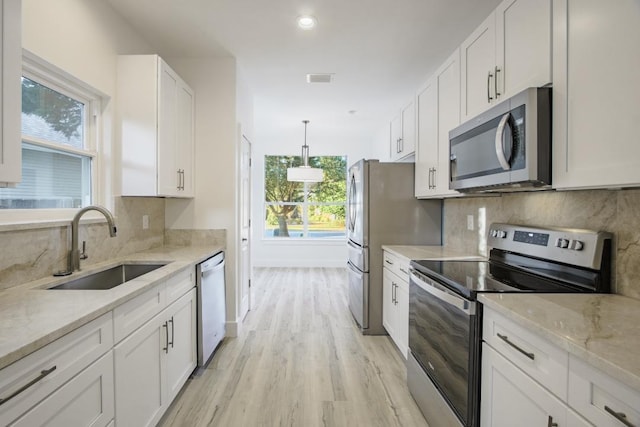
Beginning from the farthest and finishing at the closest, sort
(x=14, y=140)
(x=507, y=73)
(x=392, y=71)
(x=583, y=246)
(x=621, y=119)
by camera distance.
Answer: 1. (x=392, y=71)
2. (x=507, y=73)
3. (x=583, y=246)
4. (x=14, y=140)
5. (x=621, y=119)

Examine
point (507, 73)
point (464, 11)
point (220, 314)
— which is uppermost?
point (464, 11)

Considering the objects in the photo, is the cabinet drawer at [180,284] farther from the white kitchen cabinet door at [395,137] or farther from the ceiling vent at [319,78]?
the white kitchen cabinet door at [395,137]

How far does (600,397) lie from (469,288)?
2.14 ft

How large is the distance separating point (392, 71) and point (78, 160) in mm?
2927

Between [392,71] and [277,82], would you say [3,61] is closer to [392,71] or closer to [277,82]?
[277,82]

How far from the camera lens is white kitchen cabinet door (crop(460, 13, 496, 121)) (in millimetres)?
1882

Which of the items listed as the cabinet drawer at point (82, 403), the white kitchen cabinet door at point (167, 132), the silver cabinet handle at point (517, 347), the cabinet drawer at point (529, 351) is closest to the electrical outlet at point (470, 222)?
the cabinet drawer at point (529, 351)

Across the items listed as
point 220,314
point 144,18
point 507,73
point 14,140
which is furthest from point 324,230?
point 14,140

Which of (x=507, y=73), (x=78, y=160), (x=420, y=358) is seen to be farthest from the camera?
(x=78, y=160)

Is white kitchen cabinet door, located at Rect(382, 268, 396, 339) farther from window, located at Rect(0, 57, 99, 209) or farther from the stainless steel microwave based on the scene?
window, located at Rect(0, 57, 99, 209)

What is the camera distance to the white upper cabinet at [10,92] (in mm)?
1168

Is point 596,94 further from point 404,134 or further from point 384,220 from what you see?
point 404,134

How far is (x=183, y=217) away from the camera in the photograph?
3.22m

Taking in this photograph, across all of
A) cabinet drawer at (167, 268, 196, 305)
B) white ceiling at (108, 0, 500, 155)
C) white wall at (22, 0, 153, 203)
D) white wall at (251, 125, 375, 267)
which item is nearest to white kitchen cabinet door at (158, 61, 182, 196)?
white wall at (22, 0, 153, 203)
